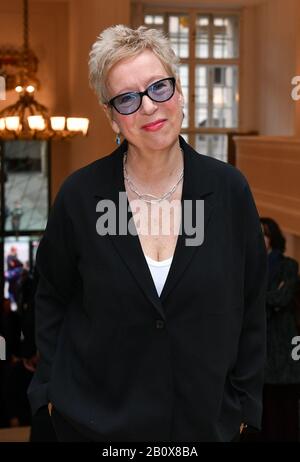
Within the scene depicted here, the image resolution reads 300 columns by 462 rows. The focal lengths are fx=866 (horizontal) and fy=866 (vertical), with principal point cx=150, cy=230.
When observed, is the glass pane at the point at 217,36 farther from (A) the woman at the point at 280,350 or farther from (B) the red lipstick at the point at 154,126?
(B) the red lipstick at the point at 154,126

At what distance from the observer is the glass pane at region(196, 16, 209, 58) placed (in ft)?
48.5

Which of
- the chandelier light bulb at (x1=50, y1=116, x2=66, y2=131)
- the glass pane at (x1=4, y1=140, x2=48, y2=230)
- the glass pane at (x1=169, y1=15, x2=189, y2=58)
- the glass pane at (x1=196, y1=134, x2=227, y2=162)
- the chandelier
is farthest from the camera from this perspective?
the glass pane at (x1=196, y1=134, x2=227, y2=162)

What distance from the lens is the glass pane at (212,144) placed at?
15.0 m

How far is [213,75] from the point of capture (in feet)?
49.1

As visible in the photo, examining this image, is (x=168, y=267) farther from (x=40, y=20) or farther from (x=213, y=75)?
(x=213, y=75)

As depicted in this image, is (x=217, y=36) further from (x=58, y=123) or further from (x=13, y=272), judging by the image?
(x=13, y=272)

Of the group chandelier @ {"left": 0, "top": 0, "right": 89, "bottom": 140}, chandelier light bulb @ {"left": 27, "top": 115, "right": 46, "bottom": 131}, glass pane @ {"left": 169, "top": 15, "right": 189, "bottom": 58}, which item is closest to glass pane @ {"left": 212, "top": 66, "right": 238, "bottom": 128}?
glass pane @ {"left": 169, "top": 15, "right": 189, "bottom": 58}

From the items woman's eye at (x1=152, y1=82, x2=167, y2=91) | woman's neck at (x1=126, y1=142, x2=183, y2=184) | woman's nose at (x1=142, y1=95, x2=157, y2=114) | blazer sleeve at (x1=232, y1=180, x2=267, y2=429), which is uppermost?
woman's eye at (x1=152, y1=82, x2=167, y2=91)

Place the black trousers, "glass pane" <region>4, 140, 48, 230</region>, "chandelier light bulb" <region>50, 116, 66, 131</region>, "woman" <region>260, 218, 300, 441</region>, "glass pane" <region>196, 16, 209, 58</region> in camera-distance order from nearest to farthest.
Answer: the black trousers
"woman" <region>260, 218, 300, 441</region>
"chandelier light bulb" <region>50, 116, 66, 131</region>
"glass pane" <region>4, 140, 48, 230</region>
"glass pane" <region>196, 16, 209, 58</region>

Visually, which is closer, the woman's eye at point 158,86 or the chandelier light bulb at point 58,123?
the woman's eye at point 158,86

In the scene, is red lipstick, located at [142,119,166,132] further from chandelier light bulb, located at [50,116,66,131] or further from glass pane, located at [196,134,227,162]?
glass pane, located at [196,134,227,162]

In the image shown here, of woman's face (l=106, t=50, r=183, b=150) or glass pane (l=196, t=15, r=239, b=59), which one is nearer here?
woman's face (l=106, t=50, r=183, b=150)

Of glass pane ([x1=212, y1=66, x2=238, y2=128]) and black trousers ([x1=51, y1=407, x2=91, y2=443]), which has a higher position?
glass pane ([x1=212, y1=66, x2=238, y2=128])

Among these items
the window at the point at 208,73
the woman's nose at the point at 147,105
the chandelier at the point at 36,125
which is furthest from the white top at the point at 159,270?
the window at the point at 208,73
